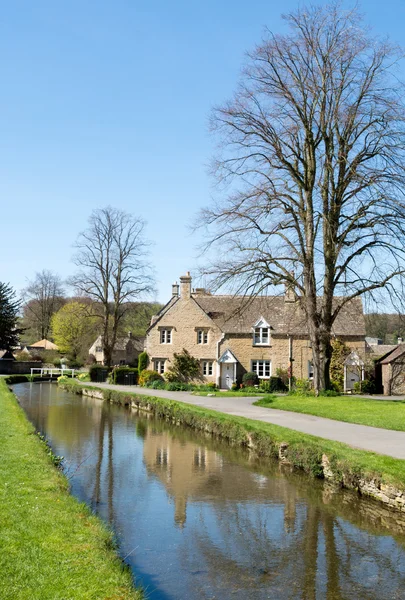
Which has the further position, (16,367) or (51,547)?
(16,367)

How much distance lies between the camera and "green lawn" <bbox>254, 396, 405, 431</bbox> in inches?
717

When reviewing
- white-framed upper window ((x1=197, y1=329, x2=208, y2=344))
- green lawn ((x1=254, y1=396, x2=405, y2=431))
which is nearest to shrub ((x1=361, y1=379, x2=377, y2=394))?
white-framed upper window ((x1=197, y1=329, x2=208, y2=344))

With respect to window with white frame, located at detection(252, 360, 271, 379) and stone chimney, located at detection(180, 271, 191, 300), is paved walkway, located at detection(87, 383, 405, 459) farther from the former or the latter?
stone chimney, located at detection(180, 271, 191, 300)

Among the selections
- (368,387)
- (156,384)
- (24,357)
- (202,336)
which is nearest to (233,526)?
(156,384)

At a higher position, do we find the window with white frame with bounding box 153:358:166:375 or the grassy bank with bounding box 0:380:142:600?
the window with white frame with bounding box 153:358:166:375

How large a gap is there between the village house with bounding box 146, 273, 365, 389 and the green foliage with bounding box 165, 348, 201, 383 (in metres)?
0.51

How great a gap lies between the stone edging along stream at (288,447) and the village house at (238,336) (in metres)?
15.1

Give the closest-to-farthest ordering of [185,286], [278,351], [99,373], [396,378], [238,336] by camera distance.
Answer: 1. [396,378]
2. [278,351]
3. [238,336]
4. [185,286]
5. [99,373]

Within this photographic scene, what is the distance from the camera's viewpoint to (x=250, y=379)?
38.4m

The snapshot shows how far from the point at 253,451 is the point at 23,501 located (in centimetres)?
915

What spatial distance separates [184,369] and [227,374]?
3.03 metres

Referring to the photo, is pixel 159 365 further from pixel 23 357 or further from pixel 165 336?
pixel 23 357

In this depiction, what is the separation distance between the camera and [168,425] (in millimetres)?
22516

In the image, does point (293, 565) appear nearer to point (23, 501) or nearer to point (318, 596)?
point (318, 596)
